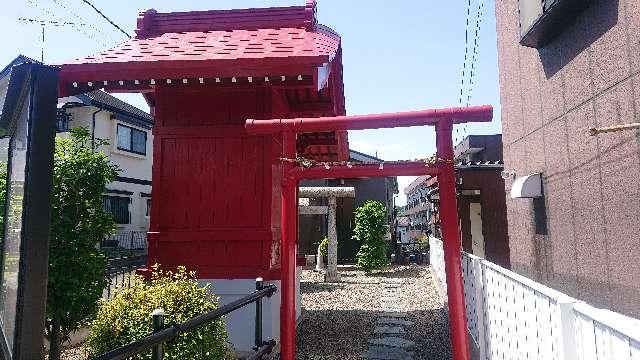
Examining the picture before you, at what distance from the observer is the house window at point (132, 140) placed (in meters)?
21.4

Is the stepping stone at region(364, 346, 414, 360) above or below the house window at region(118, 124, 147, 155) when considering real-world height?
below

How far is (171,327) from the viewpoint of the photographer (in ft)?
7.76

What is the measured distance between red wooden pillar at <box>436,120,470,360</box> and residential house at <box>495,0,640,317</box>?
2007 mm

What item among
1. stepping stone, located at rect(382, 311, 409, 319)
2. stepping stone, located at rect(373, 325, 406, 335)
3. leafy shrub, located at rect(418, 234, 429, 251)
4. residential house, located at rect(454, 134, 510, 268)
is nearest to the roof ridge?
stepping stone, located at rect(373, 325, 406, 335)

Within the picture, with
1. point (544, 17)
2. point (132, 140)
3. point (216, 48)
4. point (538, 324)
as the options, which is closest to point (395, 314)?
point (544, 17)

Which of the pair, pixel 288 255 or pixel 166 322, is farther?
pixel 288 255

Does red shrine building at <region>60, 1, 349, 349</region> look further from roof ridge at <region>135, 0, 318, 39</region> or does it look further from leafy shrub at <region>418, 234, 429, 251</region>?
leafy shrub at <region>418, 234, 429, 251</region>

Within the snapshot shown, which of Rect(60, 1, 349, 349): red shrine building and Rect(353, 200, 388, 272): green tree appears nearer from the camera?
Rect(60, 1, 349, 349): red shrine building

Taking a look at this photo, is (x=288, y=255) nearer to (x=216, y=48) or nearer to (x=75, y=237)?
(x=75, y=237)

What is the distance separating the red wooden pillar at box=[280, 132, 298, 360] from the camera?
5.07m

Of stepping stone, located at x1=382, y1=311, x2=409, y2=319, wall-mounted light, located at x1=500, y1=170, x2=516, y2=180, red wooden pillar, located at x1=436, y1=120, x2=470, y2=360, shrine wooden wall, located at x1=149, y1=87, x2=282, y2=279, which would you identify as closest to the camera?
red wooden pillar, located at x1=436, y1=120, x2=470, y2=360

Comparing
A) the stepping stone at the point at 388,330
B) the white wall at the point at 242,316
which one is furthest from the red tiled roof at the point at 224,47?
the stepping stone at the point at 388,330

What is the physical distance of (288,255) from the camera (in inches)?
202

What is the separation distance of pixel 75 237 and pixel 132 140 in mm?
18038
